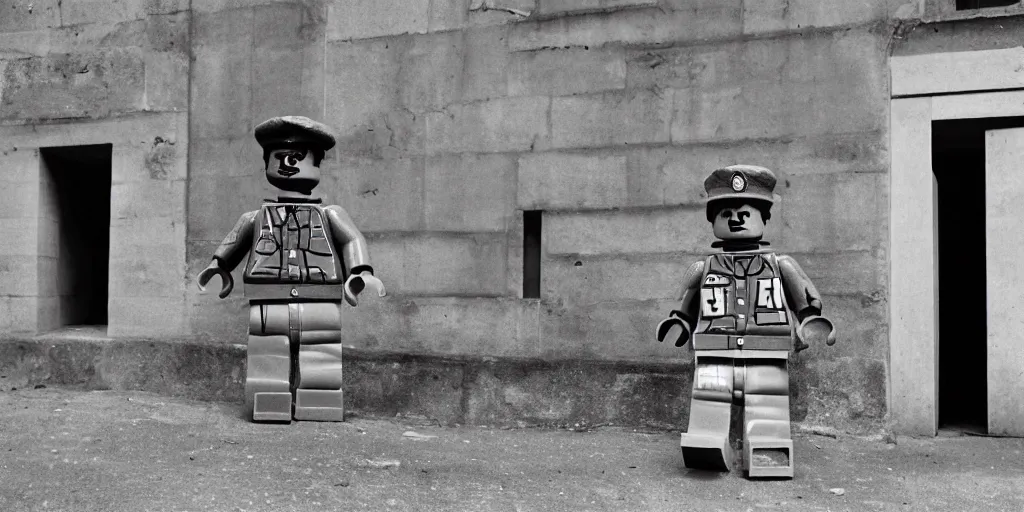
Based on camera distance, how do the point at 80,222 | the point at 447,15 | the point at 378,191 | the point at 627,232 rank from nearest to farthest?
1. the point at 627,232
2. the point at 447,15
3. the point at 378,191
4. the point at 80,222

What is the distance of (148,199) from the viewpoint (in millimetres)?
6980

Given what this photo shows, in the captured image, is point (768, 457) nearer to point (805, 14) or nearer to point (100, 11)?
point (805, 14)

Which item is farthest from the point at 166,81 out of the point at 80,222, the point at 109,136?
the point at 80,222

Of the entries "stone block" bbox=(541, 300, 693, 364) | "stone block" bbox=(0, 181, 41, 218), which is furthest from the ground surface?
"stone block" bbox=(0, 181, 41, 218)

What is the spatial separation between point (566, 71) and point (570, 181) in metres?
0.75

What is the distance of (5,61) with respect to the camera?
7.32 metres

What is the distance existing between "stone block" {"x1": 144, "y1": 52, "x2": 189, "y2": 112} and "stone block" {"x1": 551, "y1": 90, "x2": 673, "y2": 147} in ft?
9.77

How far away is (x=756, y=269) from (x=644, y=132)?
165cm

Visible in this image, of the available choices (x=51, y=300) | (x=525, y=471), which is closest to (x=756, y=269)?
(x=525, y=471)

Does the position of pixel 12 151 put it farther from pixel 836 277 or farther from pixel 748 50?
pixel 836 277

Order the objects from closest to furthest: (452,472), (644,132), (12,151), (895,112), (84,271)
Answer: (452,472), (895,112), (644,132), (12,151), (84,271)

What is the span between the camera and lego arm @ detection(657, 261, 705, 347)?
4758 mm

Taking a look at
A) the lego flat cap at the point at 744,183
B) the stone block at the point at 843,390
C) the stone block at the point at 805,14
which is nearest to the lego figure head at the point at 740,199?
the lego flat cap at the point at 744,183

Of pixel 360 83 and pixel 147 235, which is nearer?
pixel 360 83
